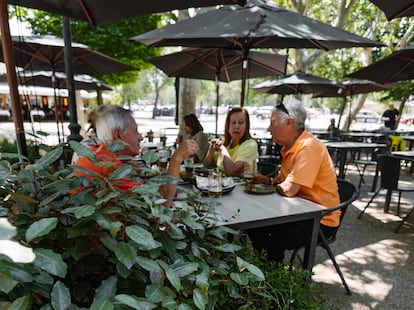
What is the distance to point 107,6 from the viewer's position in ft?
8.47

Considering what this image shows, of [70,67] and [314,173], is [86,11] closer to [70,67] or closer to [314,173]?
[70,67]

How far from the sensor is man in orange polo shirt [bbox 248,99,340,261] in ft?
6.95

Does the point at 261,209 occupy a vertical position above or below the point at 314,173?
below

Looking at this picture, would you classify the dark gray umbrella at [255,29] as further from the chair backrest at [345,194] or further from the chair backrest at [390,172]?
the chair backrest at [390,172]

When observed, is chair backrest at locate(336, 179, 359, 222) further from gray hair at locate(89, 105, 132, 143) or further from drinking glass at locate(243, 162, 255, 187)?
gray hair at locate(89, 105, 132, 143)

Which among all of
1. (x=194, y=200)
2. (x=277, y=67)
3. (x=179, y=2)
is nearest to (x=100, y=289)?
(x=194, y=200)

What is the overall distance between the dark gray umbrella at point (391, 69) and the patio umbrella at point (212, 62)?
1597 millimetres

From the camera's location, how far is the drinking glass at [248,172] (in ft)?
8.15

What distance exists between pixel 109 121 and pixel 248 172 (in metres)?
1.42

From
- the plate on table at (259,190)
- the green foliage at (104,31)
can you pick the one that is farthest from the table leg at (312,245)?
the green foliage at (104,31)

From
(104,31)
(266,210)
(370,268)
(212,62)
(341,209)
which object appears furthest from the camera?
(104,31)

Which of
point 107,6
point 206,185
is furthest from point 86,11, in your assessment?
point 206,185

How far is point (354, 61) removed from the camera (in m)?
15.1

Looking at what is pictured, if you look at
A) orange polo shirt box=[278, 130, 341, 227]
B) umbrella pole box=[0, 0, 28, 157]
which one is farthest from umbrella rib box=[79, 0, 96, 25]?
orange polo shirt box=[278, 130, 341, 227]
